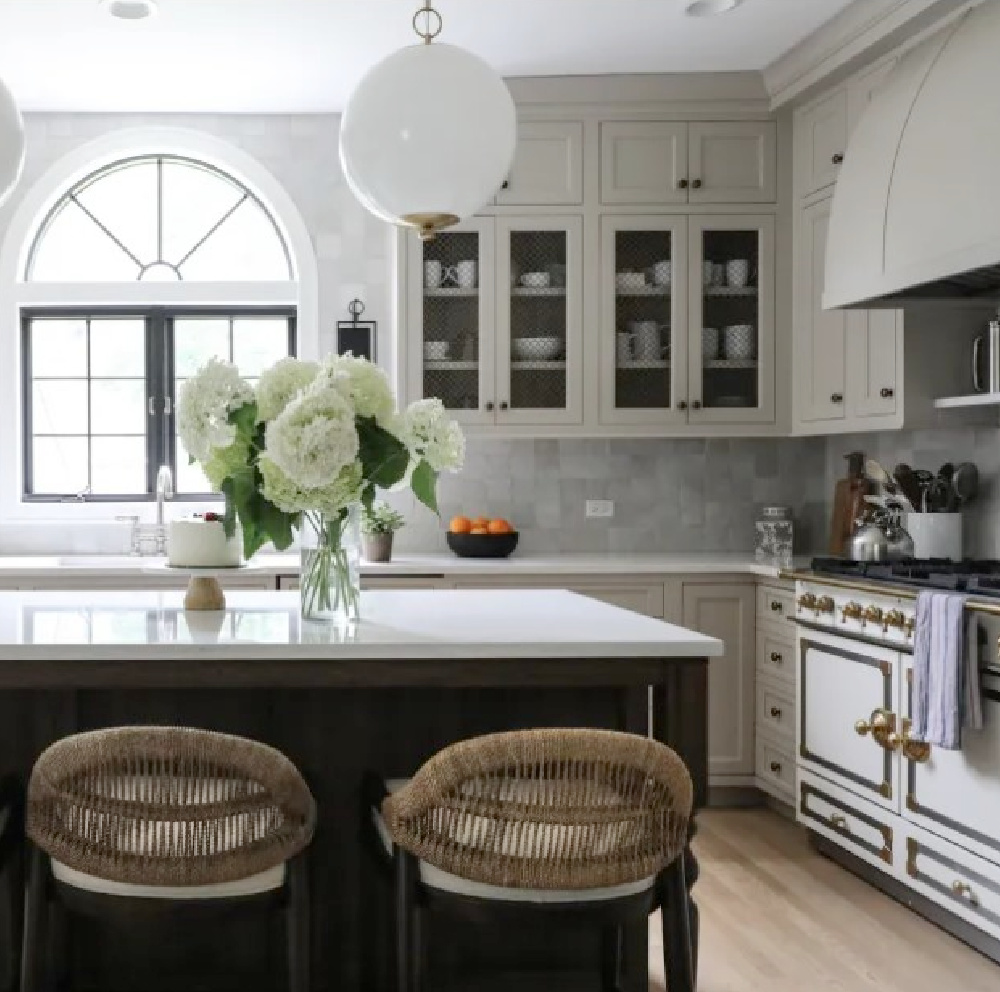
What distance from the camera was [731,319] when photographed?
4824mm

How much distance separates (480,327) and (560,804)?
10.5 feet

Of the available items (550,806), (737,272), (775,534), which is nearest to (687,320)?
(737,272)

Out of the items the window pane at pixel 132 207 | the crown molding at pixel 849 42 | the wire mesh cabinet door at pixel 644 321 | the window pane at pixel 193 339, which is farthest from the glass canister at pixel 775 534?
the window pane at pixel 132 207

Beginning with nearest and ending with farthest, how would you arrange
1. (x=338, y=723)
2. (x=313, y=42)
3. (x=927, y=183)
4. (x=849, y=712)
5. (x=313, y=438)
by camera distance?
(x=313, y=438) → (x=338, y=723) → (x=927, y=183) → (x=849, y=712) → (x=313, y=42)

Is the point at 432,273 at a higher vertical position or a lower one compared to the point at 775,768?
higher

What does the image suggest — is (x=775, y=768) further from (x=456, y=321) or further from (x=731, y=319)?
(x=456, y=321)

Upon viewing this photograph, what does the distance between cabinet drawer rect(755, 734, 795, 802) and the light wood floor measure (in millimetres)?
329

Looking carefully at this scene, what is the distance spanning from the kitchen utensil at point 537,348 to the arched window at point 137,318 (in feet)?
3.42

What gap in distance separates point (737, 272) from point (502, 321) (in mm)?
945

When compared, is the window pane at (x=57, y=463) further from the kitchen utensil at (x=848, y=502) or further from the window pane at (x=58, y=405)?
the kitchen utensil at (x=848, y=502)

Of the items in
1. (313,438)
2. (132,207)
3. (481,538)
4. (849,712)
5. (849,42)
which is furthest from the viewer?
(132,207)

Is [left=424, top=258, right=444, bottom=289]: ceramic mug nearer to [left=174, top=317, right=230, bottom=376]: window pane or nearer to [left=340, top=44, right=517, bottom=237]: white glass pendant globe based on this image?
[left=174, top=317, right=230, bottom=376]: window pane

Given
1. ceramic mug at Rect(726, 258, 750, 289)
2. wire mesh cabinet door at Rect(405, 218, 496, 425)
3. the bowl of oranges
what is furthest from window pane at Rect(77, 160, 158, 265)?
ceramic mug at Rect(726, 258, 750, 289)

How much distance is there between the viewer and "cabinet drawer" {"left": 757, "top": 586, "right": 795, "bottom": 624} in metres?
4.26
